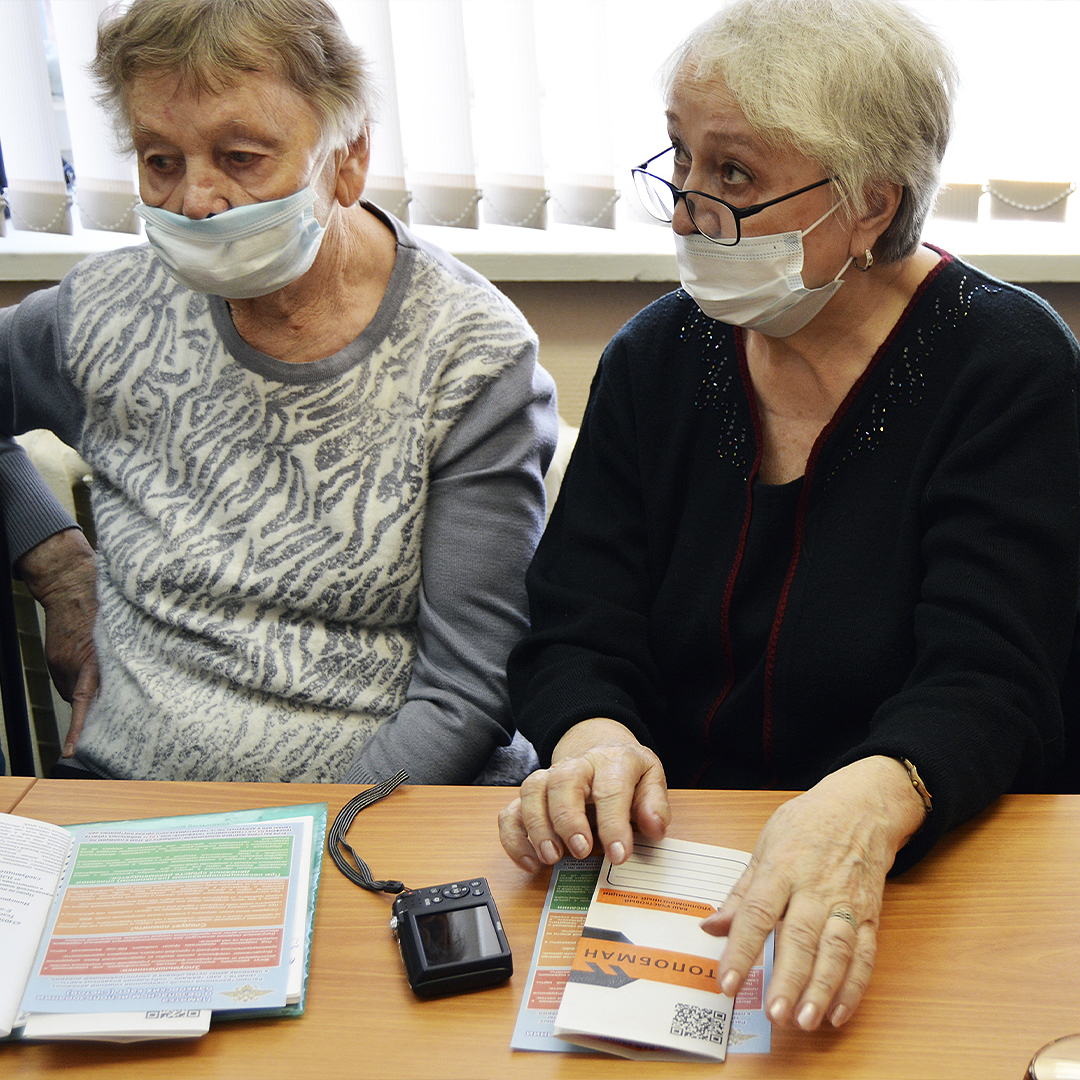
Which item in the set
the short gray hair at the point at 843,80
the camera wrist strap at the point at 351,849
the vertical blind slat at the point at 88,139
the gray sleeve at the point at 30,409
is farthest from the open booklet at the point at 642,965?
the vertical blind slat at the point at 88,139

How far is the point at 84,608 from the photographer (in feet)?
5.12

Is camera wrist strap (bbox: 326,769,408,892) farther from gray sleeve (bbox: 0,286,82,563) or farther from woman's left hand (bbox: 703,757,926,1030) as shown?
gray sleeve (bbox: 0,286,82,563)

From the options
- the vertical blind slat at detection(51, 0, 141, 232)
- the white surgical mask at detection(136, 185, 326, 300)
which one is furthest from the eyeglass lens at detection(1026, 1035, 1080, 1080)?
the vertical blind slat at detection(51, 0, 141, 232)

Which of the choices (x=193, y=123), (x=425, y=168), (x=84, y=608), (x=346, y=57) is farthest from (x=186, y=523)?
(x=425, y=168)

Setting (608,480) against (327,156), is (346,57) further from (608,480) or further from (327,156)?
(608,480)

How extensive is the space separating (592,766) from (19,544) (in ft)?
3.29

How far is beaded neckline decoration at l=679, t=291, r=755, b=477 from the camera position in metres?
1.23

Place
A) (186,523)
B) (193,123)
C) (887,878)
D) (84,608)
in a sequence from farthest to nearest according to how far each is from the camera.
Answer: (84,608)
(186,523)
(193,123)
(887,878)

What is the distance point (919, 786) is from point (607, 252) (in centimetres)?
124

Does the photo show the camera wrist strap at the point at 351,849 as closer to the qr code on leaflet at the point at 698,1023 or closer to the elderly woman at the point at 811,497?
the elderly woman at the point at 811,497

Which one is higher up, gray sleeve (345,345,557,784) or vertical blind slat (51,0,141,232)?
vertical blind slat (51,0,141,232)

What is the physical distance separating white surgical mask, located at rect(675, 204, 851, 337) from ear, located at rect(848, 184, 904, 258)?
2cm

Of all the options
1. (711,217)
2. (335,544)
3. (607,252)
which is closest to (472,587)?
(335,544)

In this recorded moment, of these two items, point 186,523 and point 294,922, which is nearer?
point 294,922
